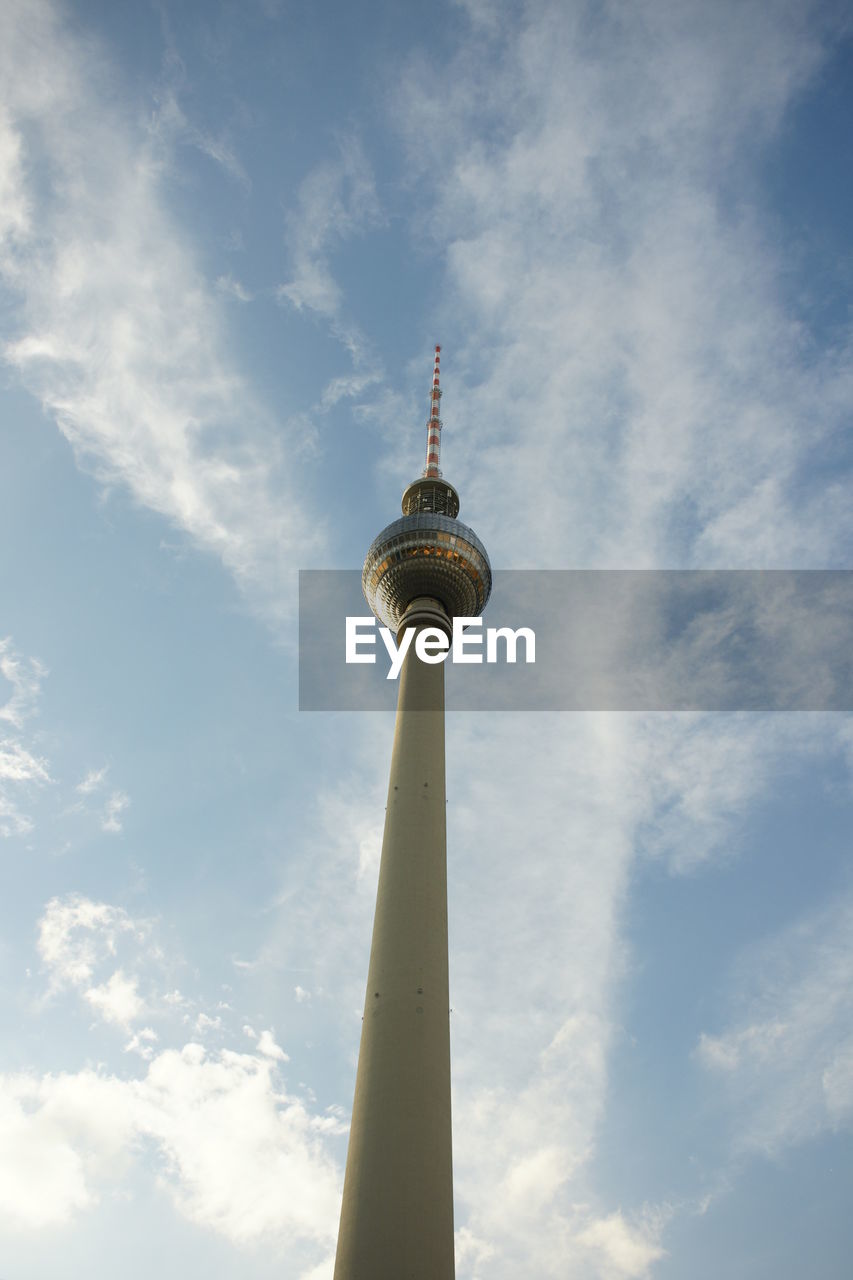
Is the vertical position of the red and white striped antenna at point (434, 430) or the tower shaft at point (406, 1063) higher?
the red and white striped antenna at point (434, 430)

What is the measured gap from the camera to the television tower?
108ft

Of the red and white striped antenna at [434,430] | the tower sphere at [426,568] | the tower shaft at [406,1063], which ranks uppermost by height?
the red and white striped antenna at [434,430]

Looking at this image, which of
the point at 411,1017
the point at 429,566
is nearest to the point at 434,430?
the point at 429,566

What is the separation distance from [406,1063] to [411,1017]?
2068 millimetres

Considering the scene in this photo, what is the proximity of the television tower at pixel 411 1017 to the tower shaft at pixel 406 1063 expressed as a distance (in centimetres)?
5

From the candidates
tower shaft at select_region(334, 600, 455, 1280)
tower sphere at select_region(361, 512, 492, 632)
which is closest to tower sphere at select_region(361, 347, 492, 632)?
tower sphere at select_region(361, 512, 492, 632)

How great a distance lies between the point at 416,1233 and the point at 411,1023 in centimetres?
813

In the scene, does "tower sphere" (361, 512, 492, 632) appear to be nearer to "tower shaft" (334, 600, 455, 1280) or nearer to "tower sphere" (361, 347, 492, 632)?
"tower sphere" (361, 347, 492, 632)

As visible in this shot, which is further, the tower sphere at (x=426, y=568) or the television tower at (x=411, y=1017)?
the tower sphere at (x=426, y=568)

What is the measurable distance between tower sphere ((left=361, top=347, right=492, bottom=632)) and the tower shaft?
1547cm

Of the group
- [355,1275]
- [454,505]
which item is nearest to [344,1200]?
[355,1275]

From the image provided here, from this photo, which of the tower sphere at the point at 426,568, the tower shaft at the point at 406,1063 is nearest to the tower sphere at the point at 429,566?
the tower sphere at the point at 426,568

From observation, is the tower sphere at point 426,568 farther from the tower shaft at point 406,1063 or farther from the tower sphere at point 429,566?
the tower shaft at point 406,1063

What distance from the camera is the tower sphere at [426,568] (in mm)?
63688
